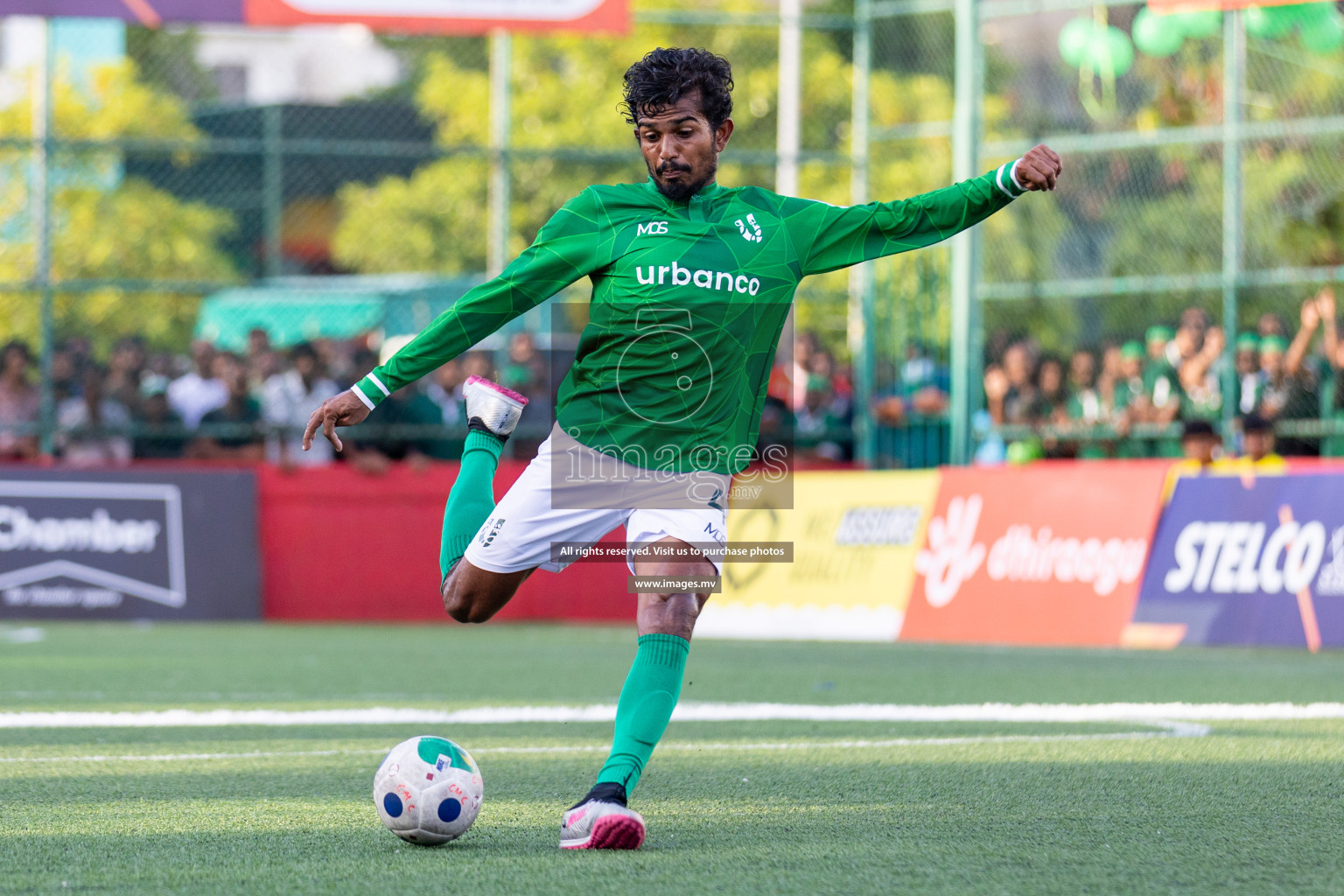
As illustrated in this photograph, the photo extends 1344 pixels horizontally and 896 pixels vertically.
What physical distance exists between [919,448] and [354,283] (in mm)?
9767

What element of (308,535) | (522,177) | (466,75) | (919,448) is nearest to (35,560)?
(308,535)

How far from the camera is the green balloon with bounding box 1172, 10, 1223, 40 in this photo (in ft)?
54.7

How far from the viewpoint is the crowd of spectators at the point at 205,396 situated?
15.4m

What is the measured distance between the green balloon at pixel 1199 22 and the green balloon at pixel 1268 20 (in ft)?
1.37

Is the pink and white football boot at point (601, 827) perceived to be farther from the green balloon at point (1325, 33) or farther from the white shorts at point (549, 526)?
the green balloon at point (1325, 33)

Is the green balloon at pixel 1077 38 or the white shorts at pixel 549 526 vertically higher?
the green balloon at pixel 1077 38

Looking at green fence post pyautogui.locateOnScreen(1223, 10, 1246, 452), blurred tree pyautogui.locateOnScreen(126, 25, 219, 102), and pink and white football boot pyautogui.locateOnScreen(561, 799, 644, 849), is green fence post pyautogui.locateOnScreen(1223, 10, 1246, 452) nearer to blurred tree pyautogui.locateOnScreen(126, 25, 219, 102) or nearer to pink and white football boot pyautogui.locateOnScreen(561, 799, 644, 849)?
pink and white football boot pyautogui.locateOnScreen(561, 799, 644, 849)

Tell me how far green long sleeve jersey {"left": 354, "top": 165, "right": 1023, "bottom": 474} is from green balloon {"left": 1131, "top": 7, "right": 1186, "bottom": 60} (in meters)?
13.0

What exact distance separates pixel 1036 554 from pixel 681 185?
8779mm

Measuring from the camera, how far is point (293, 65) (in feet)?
112

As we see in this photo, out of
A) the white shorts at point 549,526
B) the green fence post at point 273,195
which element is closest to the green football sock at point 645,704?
the white shorts at point 549,526

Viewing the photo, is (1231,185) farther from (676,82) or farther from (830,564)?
(676,82)

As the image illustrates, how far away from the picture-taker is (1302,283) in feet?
47.3

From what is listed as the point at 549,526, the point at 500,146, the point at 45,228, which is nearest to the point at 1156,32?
the point at 500,146
